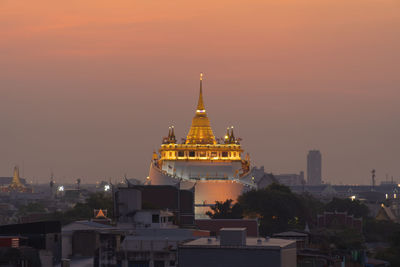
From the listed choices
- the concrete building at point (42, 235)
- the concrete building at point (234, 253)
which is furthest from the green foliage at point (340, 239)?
the concrete building at point (234, 253)

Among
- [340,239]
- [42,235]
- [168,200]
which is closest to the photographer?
[42,235]

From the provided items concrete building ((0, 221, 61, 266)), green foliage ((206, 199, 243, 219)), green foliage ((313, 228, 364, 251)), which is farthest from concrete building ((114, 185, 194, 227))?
concrete building ((0, 221, 61, 266))

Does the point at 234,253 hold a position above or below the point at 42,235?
below

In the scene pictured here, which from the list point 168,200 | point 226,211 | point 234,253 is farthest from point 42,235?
point 226,211

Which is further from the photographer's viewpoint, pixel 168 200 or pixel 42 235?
pixel 168 200

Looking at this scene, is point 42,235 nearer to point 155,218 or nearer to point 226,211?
point 155,218

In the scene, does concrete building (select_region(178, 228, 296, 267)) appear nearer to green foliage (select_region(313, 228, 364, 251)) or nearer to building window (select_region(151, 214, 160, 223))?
green foliage (select_region(313, 228, 364, 251))

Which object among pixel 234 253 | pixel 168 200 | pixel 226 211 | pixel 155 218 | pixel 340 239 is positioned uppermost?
pixel 168 200

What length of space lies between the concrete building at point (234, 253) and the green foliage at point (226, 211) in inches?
3707

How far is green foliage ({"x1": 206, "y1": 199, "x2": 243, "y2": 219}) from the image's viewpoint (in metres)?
186

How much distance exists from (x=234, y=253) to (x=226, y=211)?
101 m

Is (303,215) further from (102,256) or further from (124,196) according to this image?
(102,256)

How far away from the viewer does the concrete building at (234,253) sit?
88.1m

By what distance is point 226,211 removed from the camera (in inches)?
7466
